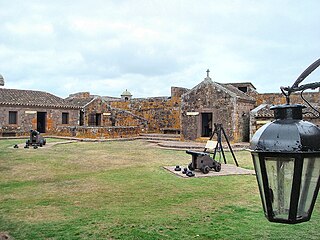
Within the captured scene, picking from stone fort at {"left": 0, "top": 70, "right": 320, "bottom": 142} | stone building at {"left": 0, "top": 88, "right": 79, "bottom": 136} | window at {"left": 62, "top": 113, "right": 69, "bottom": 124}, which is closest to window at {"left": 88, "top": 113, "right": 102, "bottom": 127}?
stone fort at {"left": 0, "top": 70, "right": 320, "bottom": 142}

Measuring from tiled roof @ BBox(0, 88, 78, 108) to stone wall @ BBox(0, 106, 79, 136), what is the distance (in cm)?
39

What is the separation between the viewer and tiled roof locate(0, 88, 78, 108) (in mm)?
26656

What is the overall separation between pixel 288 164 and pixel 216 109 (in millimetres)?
Answer: 19616

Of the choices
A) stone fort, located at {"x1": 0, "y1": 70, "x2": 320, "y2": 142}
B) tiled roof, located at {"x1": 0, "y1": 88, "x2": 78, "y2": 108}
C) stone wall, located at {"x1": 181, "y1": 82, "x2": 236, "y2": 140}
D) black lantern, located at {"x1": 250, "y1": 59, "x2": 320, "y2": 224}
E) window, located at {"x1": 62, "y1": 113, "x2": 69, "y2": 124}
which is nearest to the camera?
black lantern, located at {"x1": 250, "y1": 59, "x2": 320, "y2": 224}

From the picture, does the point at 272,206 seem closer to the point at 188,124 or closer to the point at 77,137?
the point at 188,124

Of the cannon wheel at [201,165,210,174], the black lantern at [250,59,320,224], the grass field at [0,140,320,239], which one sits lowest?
the grass field at [0,140,320,239]

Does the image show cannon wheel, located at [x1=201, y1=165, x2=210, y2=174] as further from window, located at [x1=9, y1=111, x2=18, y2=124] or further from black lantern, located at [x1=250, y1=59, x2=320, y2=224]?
window, located at [x1=9, y1=111, x2=18, y2=124]

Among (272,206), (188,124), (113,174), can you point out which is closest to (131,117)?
(188,124)

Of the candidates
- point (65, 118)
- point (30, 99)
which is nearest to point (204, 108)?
point (65, 118)

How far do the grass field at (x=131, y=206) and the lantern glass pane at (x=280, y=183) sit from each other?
10.8 ft

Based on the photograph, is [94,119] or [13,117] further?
[94,119]

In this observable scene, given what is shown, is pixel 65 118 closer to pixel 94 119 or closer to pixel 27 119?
pixel 94 119

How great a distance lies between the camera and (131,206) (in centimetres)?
632

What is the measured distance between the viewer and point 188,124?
22094mm
